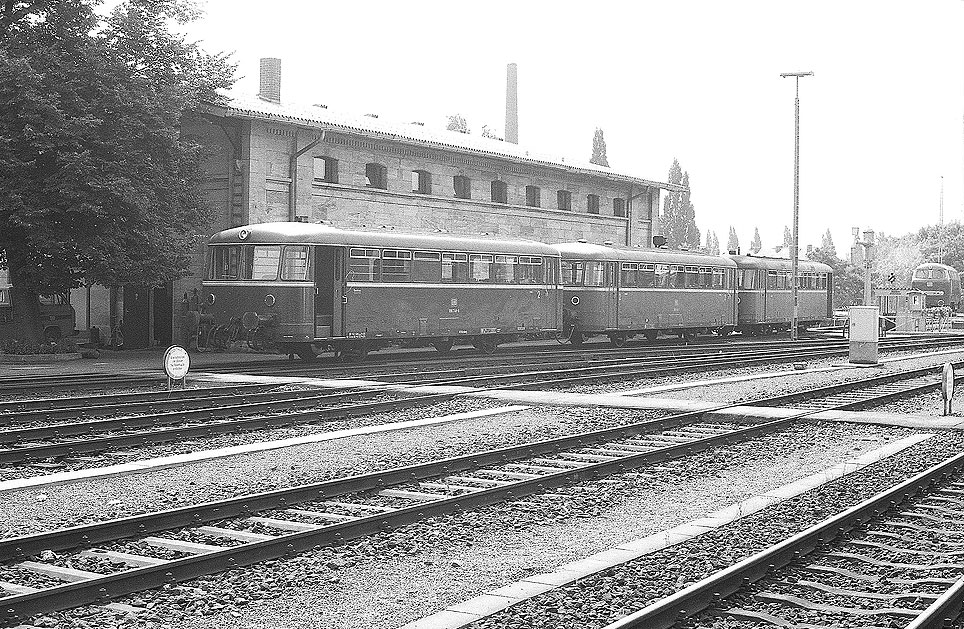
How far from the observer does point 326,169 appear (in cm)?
3322

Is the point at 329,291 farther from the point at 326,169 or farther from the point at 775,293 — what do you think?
the point at 775,293

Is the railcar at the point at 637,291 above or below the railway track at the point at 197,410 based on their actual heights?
above

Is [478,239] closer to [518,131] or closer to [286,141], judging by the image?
[286,141]

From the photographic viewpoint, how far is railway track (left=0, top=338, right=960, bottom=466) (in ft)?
42.4

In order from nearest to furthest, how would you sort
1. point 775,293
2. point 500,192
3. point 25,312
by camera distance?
point 25,312 < point 500,192 < point 775,293

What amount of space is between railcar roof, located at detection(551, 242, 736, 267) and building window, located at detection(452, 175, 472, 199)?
4.94 meters

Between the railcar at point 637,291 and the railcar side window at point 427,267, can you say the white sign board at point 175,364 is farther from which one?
the railcar at point 637,291

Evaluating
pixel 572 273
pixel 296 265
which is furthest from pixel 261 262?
pixel 572 273

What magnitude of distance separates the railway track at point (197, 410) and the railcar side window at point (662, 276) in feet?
40.4

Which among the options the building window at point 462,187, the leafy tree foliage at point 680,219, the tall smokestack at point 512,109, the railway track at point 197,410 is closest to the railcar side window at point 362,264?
the railway track at point 197,410

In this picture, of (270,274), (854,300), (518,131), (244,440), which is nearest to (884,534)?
(244,440)

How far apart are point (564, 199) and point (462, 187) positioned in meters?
6.02

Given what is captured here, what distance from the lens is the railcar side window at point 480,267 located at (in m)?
28.4

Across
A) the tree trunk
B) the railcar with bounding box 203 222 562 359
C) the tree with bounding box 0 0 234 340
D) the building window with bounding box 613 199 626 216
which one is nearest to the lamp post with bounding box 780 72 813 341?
the building window with bounding box 613 199 626 216
